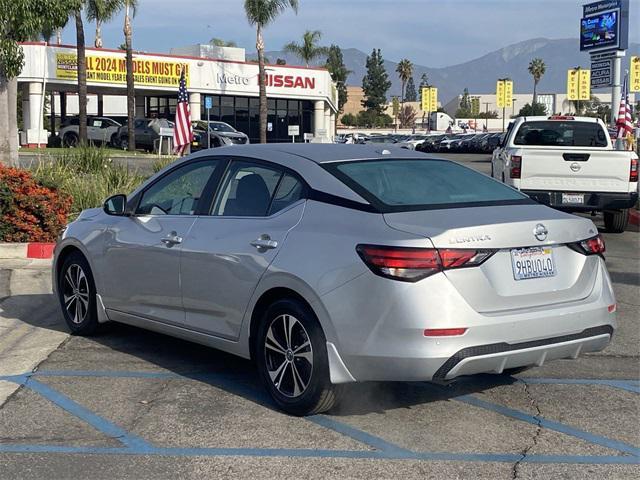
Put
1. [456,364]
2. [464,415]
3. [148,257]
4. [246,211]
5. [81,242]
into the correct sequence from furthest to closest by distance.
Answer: [81,242] → [148,257] → [246,211] → [464,415] → [456,364]

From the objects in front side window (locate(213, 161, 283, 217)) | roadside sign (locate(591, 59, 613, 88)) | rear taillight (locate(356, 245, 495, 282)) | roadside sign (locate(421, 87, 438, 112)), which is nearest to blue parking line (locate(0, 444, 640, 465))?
rear taillight (locate(356, 245, 495, 282))

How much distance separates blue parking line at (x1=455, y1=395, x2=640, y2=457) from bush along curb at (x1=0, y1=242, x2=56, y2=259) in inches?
300

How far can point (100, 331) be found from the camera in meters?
7.27

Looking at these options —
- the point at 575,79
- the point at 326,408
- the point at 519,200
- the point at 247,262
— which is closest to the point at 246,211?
the point at 247,262

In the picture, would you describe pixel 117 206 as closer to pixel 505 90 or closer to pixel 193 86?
pixel 193 86

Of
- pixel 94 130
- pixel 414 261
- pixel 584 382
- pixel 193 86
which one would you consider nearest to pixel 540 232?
pixel 414 261

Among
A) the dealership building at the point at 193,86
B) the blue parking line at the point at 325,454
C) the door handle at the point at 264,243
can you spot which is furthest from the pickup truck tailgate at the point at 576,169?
the dealership building at the point at 193,86

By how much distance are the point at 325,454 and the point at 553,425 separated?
1.45m

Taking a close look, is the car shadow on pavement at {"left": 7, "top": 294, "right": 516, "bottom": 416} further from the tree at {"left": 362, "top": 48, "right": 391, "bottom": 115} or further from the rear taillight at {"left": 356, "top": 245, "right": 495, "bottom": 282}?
the tree at {"left": 362, "top": 48, "right": 391, "bottom": 115}

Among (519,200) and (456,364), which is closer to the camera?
(456,364)

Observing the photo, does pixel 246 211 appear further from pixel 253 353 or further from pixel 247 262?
pixel 253 353

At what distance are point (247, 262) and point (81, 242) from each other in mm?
2277

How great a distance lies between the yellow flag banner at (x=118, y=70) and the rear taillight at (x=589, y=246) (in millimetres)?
40684

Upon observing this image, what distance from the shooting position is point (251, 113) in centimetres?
5341
